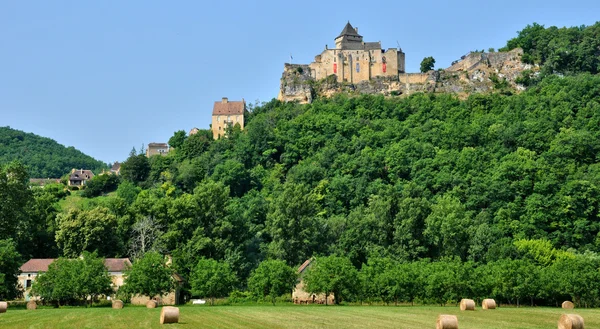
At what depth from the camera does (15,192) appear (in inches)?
2945

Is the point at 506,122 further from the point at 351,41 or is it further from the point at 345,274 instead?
the point at 345,274

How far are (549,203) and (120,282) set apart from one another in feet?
178

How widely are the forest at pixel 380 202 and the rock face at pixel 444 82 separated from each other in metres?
5.52

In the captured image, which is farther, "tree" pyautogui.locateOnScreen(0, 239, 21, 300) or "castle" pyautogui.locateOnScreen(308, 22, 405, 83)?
"castle" pyautogui.locateOnScreen(308, 22, 405, 83)

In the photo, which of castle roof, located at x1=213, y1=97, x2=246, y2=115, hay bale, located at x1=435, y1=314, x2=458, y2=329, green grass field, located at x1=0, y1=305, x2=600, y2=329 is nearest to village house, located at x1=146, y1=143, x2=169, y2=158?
castle roof, located at x1=213, y1=97, x2=246, y2=115

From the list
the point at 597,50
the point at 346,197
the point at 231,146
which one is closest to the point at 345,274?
the point at 346,197

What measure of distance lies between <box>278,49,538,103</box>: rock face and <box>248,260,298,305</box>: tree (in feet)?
292

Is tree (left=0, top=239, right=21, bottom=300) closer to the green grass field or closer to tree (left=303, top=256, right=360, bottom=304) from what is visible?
the green grass field

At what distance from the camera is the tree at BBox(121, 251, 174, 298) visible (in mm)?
71000

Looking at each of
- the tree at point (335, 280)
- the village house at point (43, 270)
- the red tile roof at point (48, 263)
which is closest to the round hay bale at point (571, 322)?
the tree at point (335, 280)

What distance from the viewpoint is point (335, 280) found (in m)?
71.8

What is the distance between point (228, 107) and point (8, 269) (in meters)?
99.3

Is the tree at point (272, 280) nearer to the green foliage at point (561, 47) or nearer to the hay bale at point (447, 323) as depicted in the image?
the hay bale at point (447, 323)

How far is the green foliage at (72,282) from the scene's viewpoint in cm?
6819
